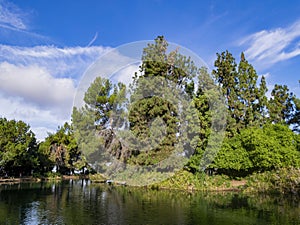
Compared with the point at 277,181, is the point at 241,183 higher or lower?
lower

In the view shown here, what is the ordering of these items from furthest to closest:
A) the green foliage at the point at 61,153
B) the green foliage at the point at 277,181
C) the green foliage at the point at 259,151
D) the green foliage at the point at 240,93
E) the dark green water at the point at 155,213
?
the green foliage at the point at 61,153, the green foliage at the point at 240,93, the green foliage at the point at 259,151, the green foliage at the point at 277,181, the dark green water at the point at 155,213

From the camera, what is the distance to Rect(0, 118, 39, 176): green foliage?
35906mm

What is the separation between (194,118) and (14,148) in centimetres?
2219

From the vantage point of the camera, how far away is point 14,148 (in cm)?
3631

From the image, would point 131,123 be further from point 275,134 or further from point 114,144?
Answer: point 275,134

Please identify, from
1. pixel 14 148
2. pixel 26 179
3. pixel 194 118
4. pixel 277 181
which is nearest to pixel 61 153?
pixel 26 179

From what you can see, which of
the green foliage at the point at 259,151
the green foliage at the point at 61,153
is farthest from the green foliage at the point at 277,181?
the green foliage at the point at 61,153

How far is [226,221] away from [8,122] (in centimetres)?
3245

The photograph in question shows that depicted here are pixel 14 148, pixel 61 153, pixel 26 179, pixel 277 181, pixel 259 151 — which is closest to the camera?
pixel 277 181

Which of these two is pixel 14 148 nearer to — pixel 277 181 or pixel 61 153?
pixel 61 153

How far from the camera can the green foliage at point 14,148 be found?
35906 millimetres

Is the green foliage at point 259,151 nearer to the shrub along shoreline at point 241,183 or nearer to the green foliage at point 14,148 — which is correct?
the shrub along shoreline at point 241,183

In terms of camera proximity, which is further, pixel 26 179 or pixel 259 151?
pixel 26 179

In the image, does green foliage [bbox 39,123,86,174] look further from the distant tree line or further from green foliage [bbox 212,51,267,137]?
green foliage [bbox 212,51,267,137]
